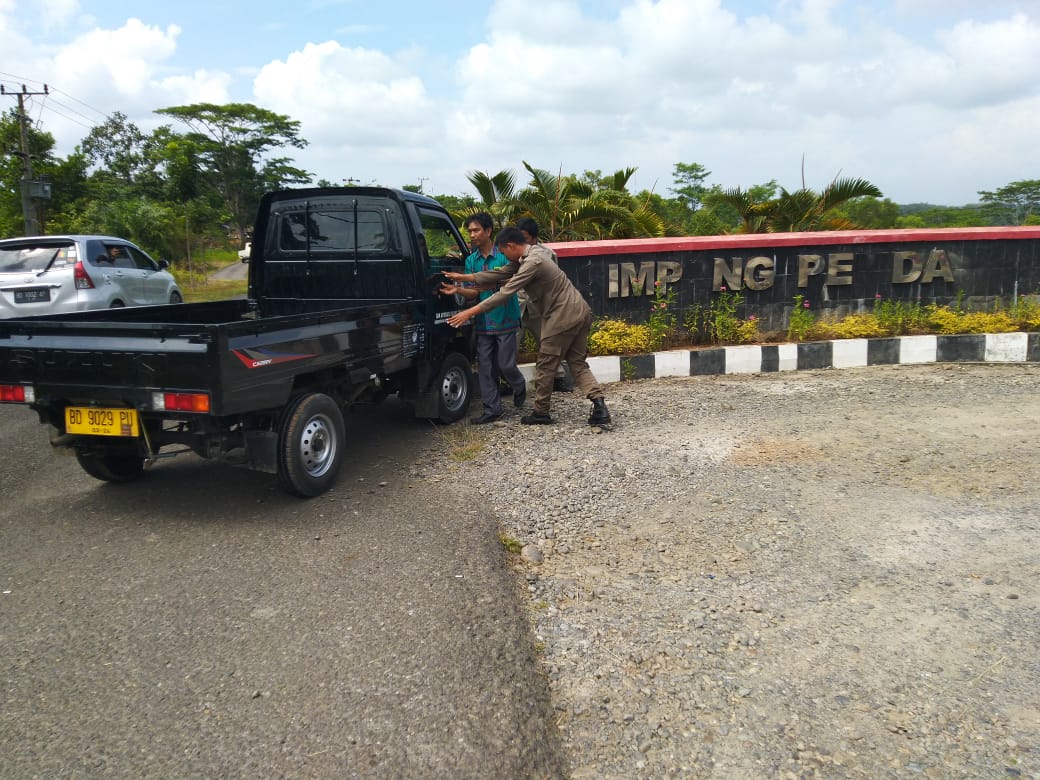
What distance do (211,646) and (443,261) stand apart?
398cm

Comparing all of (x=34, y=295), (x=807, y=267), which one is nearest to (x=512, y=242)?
(x=807, y=267)

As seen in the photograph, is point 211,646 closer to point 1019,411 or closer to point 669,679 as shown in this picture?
point 669,679

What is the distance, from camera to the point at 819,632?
2.88 m

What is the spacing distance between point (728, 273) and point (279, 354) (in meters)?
5.73

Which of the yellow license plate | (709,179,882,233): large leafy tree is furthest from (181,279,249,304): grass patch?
the yellow license plate

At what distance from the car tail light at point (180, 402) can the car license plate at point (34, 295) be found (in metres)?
6.70

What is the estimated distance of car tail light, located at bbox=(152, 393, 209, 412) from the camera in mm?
3725

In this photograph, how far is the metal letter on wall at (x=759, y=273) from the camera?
848 centimetres

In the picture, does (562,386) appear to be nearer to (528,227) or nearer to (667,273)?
(528,227)

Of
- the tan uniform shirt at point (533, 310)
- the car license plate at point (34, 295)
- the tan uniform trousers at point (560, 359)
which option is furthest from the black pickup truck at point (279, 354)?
the car license plate at point (34, 295)

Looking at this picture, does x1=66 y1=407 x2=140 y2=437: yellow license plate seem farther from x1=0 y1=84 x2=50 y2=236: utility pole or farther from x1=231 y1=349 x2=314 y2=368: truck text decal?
x1=0 y1=84 x2=50 y2=236: utility pole

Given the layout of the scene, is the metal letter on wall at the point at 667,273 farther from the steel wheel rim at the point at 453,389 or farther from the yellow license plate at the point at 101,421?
the yellow license plate at the point at 101,421

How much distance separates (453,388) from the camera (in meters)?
6.37

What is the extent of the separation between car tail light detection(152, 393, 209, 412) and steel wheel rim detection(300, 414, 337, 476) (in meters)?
0.67
